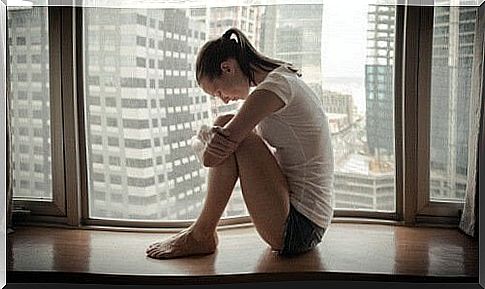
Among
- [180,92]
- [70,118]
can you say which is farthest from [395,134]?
[70,118]

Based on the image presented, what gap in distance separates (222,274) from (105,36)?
0.43 meters

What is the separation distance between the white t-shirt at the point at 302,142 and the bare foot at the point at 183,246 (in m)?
0.16

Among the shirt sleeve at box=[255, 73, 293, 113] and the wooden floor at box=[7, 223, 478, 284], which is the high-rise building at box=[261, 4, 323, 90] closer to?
the shirt sleeve at box=[255, 73, 293, 113]

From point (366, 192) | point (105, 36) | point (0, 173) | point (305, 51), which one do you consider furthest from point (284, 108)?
point (0, 173)

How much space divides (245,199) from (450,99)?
38 centimetres

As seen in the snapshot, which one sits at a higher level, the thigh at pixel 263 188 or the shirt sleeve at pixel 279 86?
the shirt sleeve at pixel 279 86

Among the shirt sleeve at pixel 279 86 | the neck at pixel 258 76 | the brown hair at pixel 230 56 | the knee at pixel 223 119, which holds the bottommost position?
the knee at pixel 223 119

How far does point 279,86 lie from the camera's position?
1236 millimetres

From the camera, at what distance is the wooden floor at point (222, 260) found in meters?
1.25

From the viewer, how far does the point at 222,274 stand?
1249 millimetres

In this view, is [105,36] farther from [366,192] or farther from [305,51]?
[366,192]

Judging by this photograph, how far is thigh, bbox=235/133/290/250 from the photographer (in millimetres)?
1229

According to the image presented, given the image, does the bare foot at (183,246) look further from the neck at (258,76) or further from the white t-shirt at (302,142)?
the neck at (258,76)

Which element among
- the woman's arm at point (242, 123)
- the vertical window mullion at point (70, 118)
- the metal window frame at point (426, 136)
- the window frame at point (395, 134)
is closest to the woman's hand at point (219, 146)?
the woman's arm at point (242, 123)
